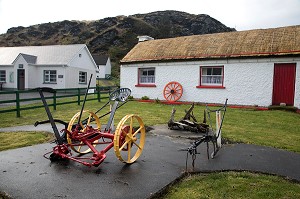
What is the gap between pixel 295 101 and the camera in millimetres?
13469

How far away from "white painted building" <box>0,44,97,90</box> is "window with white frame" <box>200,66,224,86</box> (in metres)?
16.2

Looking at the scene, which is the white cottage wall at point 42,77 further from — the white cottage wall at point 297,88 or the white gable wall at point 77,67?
the white cottage wall at point 297,88

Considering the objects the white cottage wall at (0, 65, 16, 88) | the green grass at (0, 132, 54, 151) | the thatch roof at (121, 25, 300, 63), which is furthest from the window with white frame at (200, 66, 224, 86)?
the white cottage wall at (0, 65, 16, 88)

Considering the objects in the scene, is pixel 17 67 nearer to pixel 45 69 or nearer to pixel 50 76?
pixel 45 69

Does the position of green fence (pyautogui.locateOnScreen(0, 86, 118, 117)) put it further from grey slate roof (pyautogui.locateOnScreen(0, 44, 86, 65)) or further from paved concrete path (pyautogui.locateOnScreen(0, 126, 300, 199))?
grey slate roof (pyautogui.locateOnScreen(0, 44, 86, 65))

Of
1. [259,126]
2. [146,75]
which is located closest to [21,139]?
[259,126]

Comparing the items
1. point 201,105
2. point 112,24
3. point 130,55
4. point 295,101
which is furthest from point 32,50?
point 112,24

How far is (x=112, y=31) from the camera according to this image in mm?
80438

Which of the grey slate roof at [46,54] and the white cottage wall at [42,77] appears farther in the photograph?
the grey slate roof at [46,54]

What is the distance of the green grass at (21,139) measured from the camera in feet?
21.6

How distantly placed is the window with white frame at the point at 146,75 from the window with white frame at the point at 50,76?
1311cm

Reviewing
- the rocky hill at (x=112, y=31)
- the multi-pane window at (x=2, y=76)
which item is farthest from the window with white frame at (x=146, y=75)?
the rocky hill at (x=112, y=31)

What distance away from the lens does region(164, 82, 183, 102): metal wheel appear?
17.0 metres

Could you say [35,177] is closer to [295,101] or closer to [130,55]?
[295,101]
